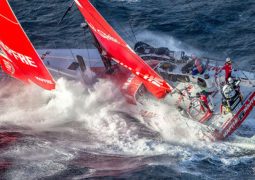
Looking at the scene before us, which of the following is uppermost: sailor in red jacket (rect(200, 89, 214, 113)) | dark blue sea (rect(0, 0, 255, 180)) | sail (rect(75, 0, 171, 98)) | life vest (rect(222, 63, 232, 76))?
sail (rect(75, 0, 171, 98))

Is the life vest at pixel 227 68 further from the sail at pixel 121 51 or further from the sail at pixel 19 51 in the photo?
the sail at pixel 19 51

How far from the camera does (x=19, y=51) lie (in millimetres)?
9977

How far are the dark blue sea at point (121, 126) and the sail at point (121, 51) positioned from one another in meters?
1.23

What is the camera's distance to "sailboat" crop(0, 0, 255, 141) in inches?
376

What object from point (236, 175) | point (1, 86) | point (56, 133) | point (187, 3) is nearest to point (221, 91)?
point (236, 175)

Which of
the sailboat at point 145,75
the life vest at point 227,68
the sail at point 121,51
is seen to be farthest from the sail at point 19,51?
the life vest at point 227,68

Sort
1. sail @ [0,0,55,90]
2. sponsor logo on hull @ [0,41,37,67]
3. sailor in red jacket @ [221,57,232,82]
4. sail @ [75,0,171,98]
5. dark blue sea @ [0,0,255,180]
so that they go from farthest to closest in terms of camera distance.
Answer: sailor in red jacket @ [221,57,232,82] → sponsor logo on hull @ [0,41,37,67] → sail @ [75,0,171,98] → sail @ [0,0,55,90] → dark blue sea @ [0,0,255,180]

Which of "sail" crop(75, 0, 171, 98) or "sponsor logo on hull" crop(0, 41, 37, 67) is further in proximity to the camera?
"sponsor logo on hull" crop(0, 41, 37, 67)

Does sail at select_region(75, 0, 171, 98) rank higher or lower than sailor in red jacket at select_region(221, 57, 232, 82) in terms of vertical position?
higher

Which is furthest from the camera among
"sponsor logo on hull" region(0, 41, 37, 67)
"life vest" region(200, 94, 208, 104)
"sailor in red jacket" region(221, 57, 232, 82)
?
"sailor in red jacket" region(221, 57, 232, 82)

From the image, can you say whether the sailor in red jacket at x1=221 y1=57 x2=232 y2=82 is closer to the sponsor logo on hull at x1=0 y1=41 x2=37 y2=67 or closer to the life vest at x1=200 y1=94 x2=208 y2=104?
the life vest at x1=200 y1=94 x2=208 y2=104

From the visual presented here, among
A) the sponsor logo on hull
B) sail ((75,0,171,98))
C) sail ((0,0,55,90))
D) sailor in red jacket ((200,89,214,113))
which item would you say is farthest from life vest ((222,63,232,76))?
the sponsor logo on hull

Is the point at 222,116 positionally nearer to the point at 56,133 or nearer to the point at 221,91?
the point at 221,91

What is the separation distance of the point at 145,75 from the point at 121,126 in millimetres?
2197
